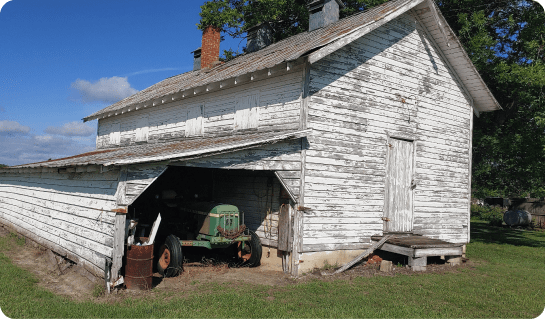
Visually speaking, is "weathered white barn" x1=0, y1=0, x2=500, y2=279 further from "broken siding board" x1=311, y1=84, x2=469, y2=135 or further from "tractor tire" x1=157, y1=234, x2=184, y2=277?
"tractor tire" x1=157, y1=234, x2=184, y2=277

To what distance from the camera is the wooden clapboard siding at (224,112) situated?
10.5 m

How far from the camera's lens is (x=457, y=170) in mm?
13773

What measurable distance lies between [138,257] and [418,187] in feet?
27.3

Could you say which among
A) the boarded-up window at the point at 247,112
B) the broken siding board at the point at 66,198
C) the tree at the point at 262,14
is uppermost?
the tree at the point at 262,14

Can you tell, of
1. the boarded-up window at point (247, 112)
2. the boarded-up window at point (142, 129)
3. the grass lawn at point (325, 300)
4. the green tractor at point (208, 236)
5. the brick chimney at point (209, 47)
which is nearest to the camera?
the grass lawn at point (325, 300)

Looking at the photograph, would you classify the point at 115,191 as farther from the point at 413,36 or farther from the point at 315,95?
the point at 413,36

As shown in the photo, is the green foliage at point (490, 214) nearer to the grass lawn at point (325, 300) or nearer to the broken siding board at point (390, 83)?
the broken siding board at point (390, 83)

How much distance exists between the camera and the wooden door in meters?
11.8

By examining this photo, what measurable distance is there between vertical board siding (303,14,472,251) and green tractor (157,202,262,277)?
1545mm

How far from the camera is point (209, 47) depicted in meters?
19.8

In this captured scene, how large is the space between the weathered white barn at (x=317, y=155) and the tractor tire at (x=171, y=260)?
4.51 ft

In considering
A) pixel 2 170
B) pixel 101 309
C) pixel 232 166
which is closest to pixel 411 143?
pixel 232 166

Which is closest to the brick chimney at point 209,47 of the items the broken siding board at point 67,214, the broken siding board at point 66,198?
the broken siding board at point 66,198

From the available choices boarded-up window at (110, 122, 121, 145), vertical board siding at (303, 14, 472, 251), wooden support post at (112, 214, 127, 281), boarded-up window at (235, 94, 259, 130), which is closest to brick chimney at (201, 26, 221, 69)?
boarded-up window at (110, 122, 121, 145)
